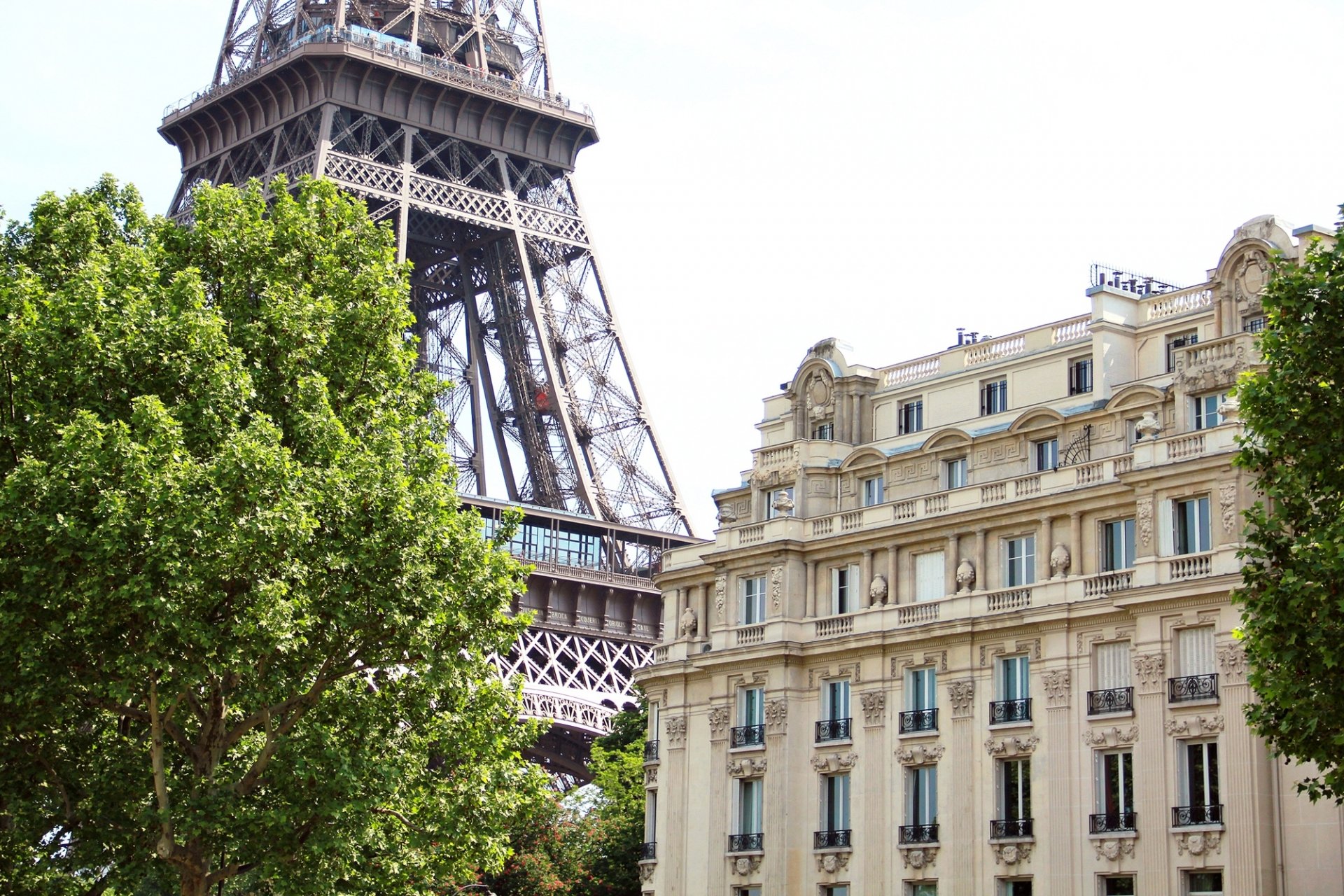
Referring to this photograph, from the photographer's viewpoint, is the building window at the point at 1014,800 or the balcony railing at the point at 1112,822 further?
the building window at the point at 1014,800

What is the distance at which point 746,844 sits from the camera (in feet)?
196

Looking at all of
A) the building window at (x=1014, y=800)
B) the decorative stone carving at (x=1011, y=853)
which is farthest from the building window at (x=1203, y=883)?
the building window at (x=1014, y=800)

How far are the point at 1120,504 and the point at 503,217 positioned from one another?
162ft

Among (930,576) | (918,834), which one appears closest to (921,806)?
(918,834)

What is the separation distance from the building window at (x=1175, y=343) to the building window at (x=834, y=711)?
1230 cm

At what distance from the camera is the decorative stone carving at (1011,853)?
5316 cm

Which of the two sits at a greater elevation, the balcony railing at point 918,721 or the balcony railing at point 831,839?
the balcony railing at point 918,721

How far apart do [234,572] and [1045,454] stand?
90.8 ft

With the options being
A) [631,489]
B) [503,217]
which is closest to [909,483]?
[631,489]

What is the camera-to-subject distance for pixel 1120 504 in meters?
53.5

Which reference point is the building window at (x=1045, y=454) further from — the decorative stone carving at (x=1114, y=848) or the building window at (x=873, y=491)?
the decorative stone carving at (x=1114, y=848)

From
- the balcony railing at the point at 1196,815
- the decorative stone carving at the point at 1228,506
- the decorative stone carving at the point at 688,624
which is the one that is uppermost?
the decorative stone carving at the point at 1228,506

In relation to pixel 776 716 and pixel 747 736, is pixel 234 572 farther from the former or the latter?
pixel 747 736

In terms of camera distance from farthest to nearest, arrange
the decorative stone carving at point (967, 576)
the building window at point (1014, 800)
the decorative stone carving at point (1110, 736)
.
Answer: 1. the decorative stone carving at point (967, 576)
2. the building window at point (1014, 800)
3. the decorative stone carving at point (1110, 736)
